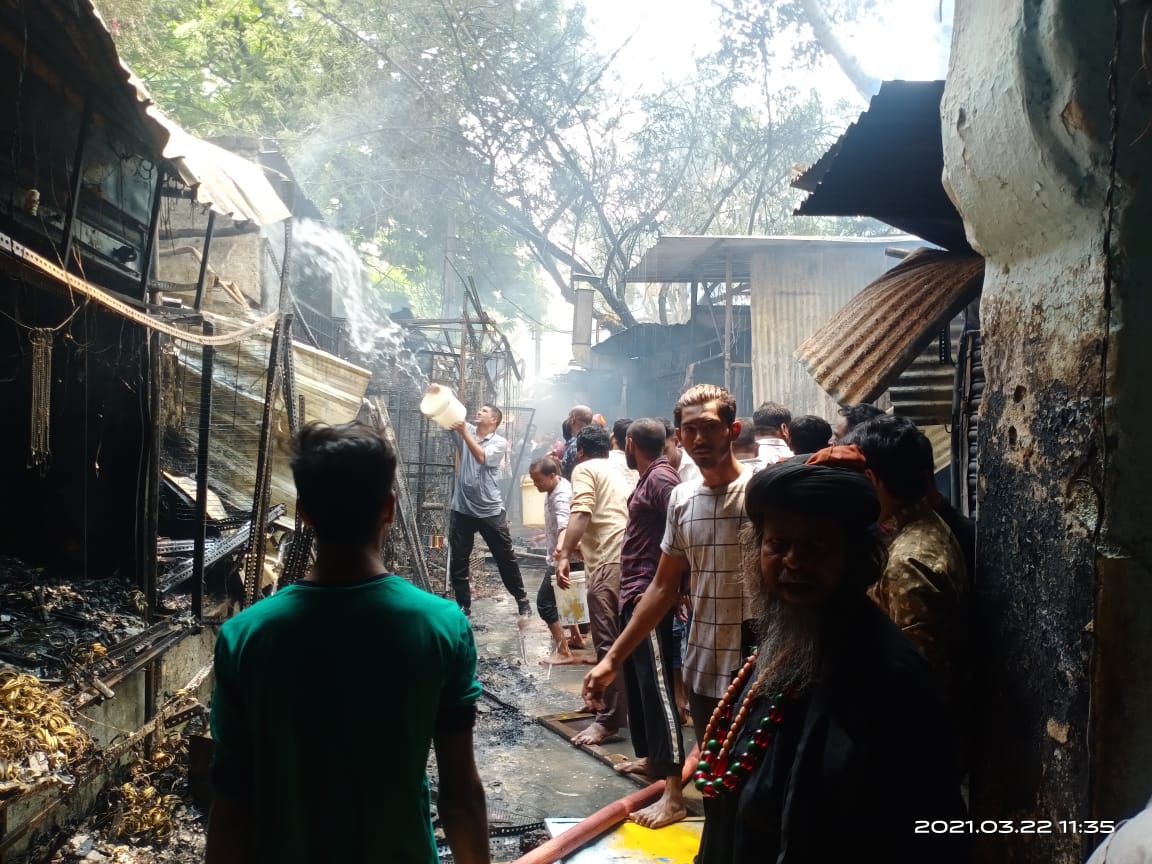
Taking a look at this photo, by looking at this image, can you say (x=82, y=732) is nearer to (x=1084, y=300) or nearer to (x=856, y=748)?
(x=856, y=748)

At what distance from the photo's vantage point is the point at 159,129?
5.18m

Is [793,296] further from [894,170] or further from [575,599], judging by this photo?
[894,170]

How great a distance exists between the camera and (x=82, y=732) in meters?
4.50

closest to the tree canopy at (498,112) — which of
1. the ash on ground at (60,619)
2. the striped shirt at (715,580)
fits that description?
the ash on ground at (60,619)

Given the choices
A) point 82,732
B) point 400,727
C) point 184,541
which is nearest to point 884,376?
point 400,727

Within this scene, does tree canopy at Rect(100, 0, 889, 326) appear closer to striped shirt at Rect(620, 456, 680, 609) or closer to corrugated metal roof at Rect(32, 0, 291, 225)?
corrugated metal roof at Rect(32, 0, 291, 225)

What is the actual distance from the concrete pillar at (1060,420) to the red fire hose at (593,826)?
1.45 metres

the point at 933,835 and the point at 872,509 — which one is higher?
the point at 872,509

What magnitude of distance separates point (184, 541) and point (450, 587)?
2.88 meters

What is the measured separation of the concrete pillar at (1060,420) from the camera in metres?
1.83

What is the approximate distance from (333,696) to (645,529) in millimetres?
3233

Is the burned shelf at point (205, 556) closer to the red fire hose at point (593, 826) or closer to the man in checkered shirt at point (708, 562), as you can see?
the red fire hose at point (593, 826)

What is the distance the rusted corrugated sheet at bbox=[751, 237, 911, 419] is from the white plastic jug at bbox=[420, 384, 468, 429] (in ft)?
19.9

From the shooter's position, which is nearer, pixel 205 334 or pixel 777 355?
pixel 205 334
